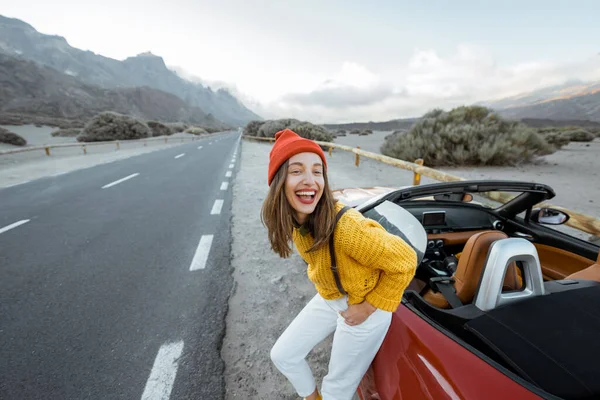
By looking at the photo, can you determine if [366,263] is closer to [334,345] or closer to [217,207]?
[334,345]

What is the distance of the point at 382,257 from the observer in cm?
114

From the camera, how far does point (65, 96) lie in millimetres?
73250

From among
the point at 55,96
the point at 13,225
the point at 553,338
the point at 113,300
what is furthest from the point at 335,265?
the point at 55,96

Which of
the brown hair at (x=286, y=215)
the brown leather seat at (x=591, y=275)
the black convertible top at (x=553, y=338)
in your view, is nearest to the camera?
the black convertible top at (x=553, y=338)

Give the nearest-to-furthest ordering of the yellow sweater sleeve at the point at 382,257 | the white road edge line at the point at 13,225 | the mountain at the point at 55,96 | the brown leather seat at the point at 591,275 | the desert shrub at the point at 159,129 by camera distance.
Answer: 1. the yellow sweater sleeve at the point at 382,257
2. the brown leather seat at the point at 591,275
3. the white road edge line at the point at 13,225
4. the desert shrub at the point at 159,129
5. the mountain at the point at 55,96

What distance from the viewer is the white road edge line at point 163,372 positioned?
1.69 meters

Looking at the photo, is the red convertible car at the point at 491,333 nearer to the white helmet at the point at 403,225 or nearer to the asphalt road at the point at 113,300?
the white helmet at the point at 403,225

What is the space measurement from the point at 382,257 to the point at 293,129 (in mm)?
21008

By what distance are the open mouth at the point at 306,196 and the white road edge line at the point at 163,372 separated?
1578mm

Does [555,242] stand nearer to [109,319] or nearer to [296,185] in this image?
[296,185]

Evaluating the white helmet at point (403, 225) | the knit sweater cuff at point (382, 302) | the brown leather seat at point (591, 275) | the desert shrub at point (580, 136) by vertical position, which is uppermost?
the desert shrub at point (580, 136)

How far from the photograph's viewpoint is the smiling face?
1250 mm

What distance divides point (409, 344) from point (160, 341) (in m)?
1.94

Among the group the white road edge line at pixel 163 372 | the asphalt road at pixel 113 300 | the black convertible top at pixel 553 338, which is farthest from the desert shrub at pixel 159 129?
the black convertible top at pixel 553 338
